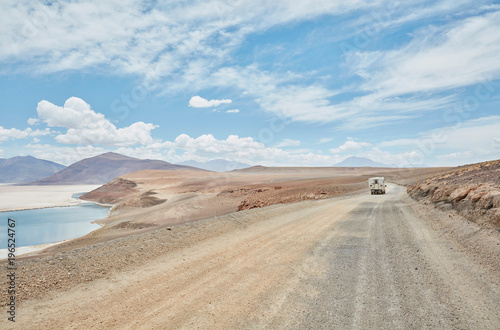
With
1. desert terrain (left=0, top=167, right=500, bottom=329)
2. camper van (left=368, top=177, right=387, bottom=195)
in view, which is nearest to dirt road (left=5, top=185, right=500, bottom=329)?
desert terrain (left=0, top=167, right=500, bottom=329)

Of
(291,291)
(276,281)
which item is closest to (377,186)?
(276,281)

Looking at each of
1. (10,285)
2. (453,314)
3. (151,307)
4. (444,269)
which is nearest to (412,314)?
(453,314)

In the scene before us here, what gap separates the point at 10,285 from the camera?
694cm

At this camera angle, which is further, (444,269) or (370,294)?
(444,269)

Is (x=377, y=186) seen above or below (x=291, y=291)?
above

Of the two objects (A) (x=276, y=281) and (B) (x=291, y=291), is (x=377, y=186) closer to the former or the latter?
(A) (x=276, y=281)

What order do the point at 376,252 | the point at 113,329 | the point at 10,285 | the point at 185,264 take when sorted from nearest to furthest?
the point at 113,329 → the point at 10,285 → the point at 185,264 → the point at 376,252

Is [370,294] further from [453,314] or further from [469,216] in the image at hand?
[469,216]

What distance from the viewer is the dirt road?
536 cm

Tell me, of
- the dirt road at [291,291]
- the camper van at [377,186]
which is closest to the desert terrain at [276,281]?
the dirt road at [291,291]

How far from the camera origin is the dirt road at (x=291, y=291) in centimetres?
536

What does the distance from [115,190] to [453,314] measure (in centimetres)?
12639

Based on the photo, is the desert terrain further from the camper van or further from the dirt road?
the camper van

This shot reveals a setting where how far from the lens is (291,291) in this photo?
6598mm
